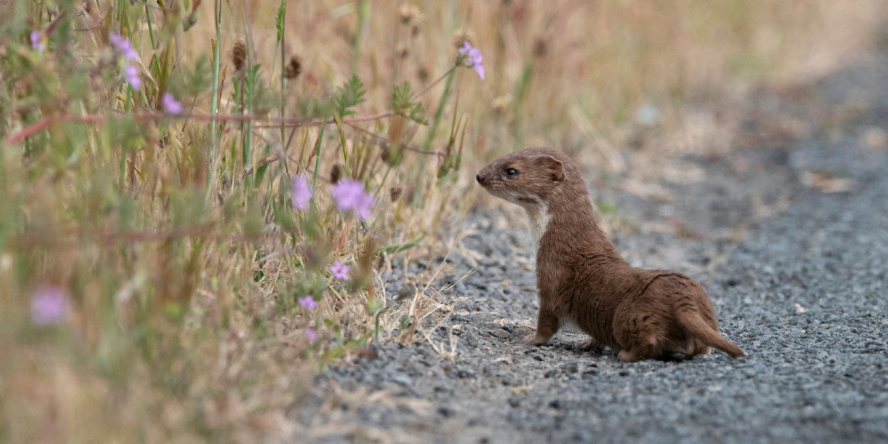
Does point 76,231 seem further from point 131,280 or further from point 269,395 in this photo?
point 269,395

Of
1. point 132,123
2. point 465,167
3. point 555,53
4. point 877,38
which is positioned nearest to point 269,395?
point 132,123

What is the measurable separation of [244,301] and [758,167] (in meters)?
6.00

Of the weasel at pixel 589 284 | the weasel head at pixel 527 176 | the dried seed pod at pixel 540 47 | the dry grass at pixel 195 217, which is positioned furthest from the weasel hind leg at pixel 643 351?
the dried seed pod at pixel 540 47

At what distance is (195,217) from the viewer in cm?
234

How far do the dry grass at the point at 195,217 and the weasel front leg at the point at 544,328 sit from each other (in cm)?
44

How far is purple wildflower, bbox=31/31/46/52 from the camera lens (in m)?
2.67

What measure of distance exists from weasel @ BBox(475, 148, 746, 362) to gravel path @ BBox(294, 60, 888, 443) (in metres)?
0.10

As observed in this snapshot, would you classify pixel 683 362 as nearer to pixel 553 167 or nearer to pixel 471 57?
pixel 553 167

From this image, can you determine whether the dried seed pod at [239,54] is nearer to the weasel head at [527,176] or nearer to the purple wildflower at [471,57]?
the purple wildflower at [471,57]

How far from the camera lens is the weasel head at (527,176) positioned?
3.99 metres

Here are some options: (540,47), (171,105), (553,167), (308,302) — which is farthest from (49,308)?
(540,47)

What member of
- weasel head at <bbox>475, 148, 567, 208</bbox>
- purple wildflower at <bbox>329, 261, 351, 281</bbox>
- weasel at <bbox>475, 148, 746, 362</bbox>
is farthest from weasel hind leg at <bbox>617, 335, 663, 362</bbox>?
purple wildflower at <bbox>329, 261, 351, 281</bbox>

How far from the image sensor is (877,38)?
1519 cm

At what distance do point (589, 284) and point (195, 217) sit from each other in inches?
72.4
